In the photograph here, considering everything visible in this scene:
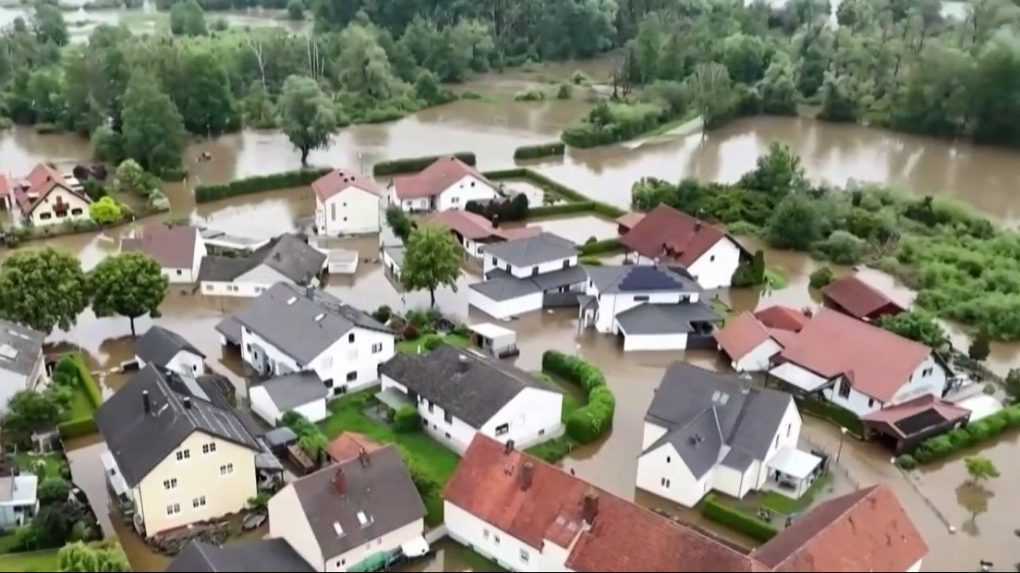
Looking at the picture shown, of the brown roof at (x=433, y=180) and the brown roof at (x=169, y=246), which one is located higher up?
the brown roof at (x=433, y=180)

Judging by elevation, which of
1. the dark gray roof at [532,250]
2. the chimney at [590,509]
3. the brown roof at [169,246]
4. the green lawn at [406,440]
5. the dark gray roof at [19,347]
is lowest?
the green lawn at [406,440]

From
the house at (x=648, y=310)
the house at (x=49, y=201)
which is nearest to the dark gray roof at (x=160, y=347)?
the house at (x=648, y=310)

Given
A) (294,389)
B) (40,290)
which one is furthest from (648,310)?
(40,290)

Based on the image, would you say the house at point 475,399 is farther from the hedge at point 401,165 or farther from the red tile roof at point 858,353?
the hedge at point 401,165

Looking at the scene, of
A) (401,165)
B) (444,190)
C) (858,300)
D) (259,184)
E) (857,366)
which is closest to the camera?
(857,366)

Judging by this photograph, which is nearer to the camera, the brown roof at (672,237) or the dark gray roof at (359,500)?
the dark gray roof at (359,500)

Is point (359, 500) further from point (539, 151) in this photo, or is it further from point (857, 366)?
point (539, 151)

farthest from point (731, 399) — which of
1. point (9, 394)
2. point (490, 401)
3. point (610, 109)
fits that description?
point (610, 109)
